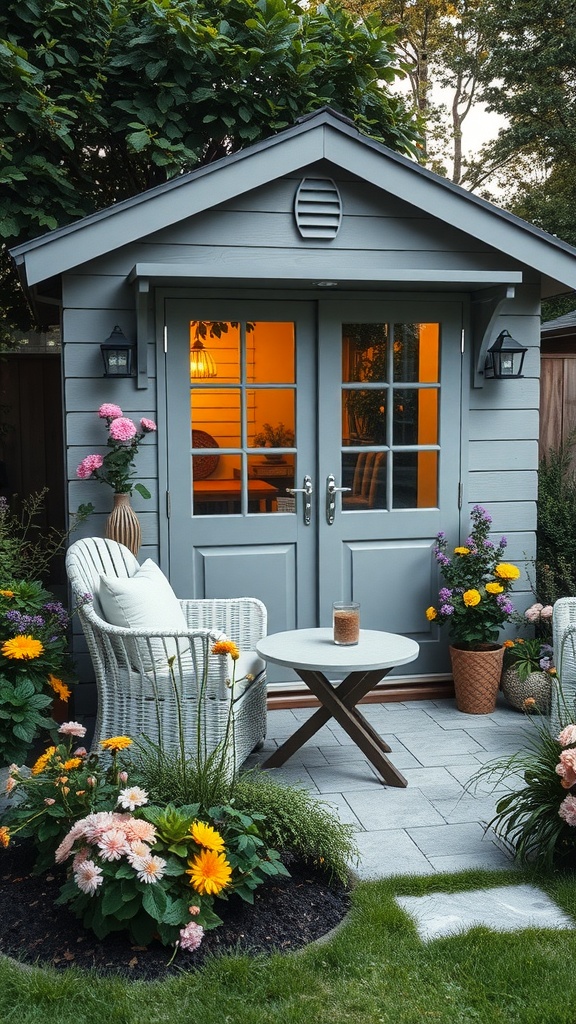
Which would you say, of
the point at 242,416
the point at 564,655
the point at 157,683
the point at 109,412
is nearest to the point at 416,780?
the point at 564,655

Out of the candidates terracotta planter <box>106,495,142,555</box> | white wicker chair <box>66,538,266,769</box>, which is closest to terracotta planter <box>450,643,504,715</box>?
white wicker chair <box>66,538,266,769</box>

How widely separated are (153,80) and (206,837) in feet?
19.5

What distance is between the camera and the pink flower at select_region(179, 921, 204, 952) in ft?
7.97

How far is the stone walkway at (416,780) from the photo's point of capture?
323 centimetres

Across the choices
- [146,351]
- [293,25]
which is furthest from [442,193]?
[293,25]

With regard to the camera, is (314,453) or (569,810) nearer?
(569,810)

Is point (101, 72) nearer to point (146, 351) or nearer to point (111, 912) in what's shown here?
point (146, 351)

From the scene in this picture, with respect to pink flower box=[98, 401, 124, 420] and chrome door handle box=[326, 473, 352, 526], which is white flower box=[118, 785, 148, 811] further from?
chrome door handle box=[326, 473, 352, 526]

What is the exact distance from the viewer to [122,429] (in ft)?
14.4

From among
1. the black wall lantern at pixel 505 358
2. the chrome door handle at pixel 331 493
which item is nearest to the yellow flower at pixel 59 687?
the chrome door handle at pixel 331 493

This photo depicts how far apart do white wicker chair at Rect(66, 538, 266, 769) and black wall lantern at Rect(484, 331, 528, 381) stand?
2.11 meters

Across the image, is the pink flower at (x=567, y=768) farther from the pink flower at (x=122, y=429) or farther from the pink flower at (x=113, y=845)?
the pink flower at (x=122, y=429)

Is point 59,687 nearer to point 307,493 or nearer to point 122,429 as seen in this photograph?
point 122,429

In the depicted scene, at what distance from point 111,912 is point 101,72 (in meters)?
6.30
